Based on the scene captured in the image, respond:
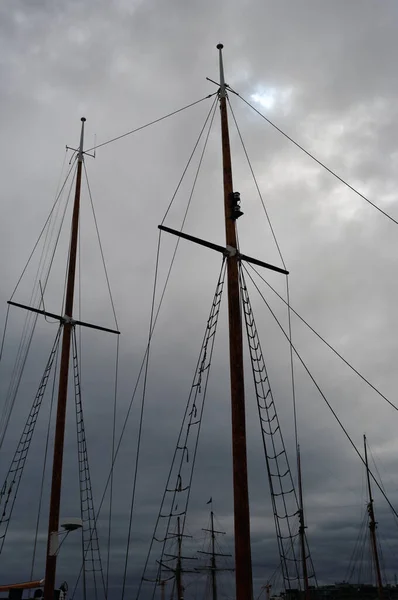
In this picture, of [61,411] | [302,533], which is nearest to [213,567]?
[302,533]

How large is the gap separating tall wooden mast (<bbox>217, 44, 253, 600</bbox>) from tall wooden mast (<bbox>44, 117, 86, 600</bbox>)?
13.1 metres

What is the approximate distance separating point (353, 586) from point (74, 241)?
94767 millimetres

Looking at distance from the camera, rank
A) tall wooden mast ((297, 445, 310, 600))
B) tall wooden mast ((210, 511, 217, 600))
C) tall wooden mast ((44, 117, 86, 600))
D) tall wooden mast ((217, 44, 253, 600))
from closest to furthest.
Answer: tall wooden mast ((217, 44, 253, 600)), tall wooden mast ((44, 117, 86, 600)), tall wooden mast ((297, 445, 310, 600)), tall wooden mast ((210, 511, 217, 600))

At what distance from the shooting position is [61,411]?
2873cm

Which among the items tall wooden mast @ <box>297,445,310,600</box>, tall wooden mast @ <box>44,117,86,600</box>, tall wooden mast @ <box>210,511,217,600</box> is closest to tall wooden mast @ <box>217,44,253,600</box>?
tall wooden mast @ <box>44,117,86,600</box>

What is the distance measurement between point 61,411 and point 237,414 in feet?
46.5

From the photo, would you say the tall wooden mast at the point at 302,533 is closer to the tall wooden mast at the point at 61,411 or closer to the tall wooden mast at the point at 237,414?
the tall wooden mast at the point at 61,411

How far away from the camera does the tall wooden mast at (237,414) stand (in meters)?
15.4

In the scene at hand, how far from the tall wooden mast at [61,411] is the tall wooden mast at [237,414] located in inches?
515

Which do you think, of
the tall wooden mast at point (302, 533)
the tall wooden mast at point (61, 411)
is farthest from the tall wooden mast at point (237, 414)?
the tall wooden mast at point (302, 533)

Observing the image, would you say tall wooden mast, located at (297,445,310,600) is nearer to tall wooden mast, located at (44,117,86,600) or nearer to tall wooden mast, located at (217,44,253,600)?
tall wooden mast, located at (44,117,86,600)

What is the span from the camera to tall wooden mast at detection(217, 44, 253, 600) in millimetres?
15391

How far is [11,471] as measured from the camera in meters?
31.6

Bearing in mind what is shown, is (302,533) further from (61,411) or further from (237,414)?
(237,414)
